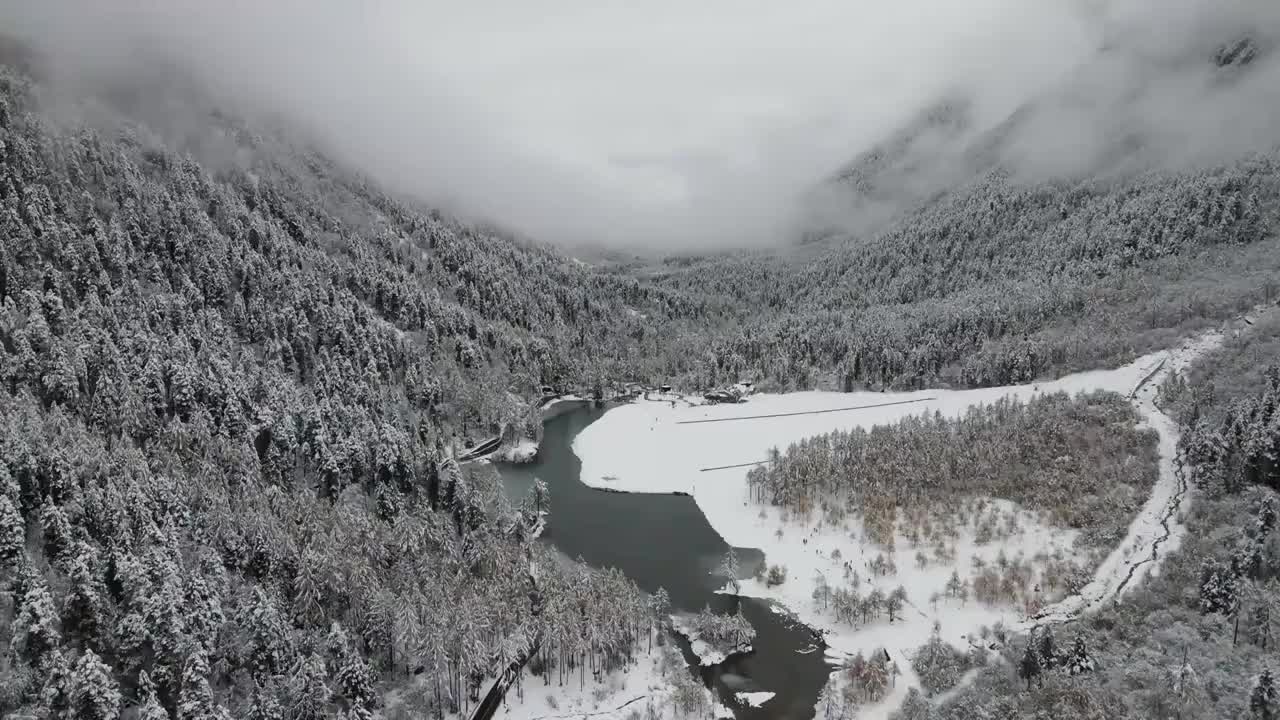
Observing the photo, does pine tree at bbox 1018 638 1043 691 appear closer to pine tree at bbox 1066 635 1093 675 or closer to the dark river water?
pine tree at bbox 1066 635 1093 675

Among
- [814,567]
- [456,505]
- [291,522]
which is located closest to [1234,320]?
[814,567]

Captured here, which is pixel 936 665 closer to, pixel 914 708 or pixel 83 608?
pixel 914 708

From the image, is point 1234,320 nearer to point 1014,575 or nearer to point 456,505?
point 1014,575

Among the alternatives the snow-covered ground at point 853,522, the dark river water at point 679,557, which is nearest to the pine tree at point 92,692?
the dark river water at point 679,557

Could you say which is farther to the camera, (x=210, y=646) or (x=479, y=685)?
(x=479, y=685)

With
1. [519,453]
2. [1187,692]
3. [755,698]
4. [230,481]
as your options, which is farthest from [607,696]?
[519,453]

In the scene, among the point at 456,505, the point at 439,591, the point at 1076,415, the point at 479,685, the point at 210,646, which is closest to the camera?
the point at 210,646

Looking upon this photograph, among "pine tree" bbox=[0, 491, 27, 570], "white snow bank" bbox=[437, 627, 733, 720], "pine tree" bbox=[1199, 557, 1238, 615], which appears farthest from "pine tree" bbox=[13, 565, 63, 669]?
"pine tree" bbox=[1199, 557, 1238, 615]
